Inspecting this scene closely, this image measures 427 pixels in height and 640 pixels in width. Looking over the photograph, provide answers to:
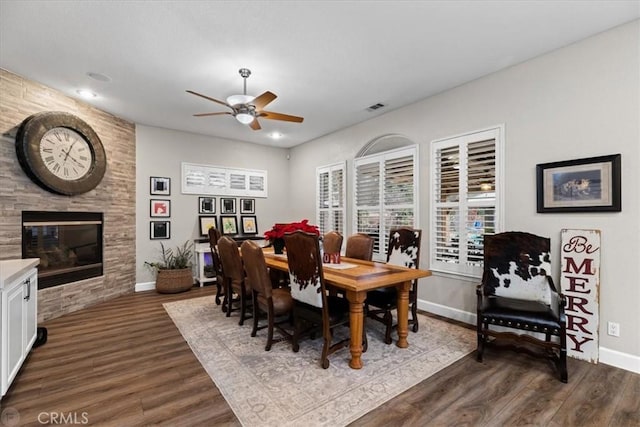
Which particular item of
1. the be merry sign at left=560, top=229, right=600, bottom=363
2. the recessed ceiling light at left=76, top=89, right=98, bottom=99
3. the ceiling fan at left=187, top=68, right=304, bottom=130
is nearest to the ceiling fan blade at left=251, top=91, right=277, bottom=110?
the ceiling fan at left=187, top=68, right=304, bottom=130

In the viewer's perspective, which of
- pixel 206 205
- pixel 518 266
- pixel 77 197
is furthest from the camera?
pixel 206 205

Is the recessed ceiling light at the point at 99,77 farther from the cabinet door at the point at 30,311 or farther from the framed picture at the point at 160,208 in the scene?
the framed picture at the point at 160,208

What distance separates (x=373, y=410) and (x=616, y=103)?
3.18 m

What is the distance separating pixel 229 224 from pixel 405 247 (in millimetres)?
3828

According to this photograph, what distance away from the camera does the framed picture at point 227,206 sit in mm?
6091

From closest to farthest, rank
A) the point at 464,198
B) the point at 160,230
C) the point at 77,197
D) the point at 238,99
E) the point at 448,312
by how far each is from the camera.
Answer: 1. the point at 238,99
2. the point at 464,198
3. the point at 448,312
4. the point at 77,197
5. the point at 160,230

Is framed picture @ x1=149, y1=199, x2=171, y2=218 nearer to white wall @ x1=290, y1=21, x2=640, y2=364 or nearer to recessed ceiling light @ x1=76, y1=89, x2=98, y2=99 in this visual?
recessed ceiling light @ x1=76, y1=89, x2=98, y2=99

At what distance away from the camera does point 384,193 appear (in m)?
4.72

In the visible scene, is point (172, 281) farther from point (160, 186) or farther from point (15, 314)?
point (15, 314)

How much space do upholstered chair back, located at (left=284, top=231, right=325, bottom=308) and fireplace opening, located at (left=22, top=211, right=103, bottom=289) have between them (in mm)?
3296

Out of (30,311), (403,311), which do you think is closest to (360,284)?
(403,311)

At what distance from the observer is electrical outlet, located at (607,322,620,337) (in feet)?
8.49

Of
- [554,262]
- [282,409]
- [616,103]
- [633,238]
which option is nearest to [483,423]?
[282,409]

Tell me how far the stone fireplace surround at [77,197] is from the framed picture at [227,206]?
153cm
